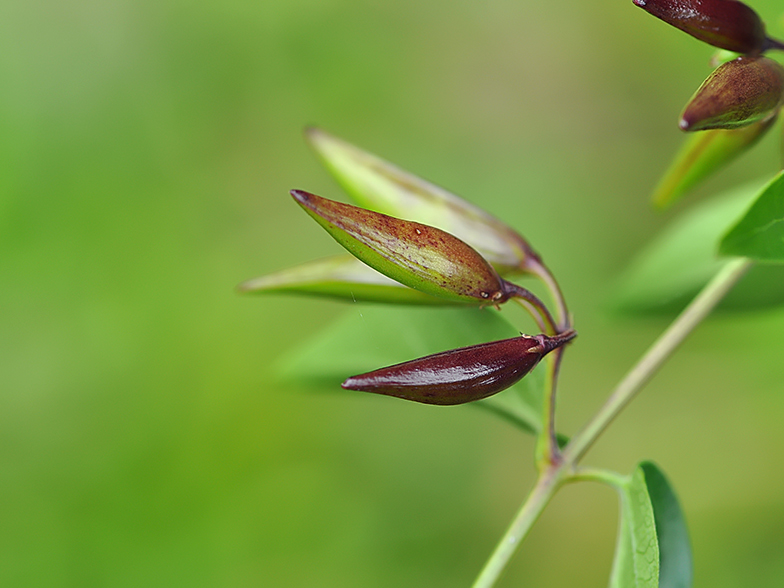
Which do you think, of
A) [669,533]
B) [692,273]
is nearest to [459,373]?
[669,533]

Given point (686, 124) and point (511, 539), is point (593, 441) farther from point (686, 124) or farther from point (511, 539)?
point (686, 124)

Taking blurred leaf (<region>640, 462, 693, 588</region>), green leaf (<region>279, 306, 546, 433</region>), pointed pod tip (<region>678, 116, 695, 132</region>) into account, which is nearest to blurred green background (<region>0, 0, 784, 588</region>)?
green leaf (<region>279, 306, 546, 433</region>)

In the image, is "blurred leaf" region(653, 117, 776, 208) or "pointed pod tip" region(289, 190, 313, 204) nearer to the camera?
"pointed pod tip" region(289, 190, 313, 204)

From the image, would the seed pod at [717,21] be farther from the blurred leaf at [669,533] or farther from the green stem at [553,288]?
the blurred leaf at [669,533]

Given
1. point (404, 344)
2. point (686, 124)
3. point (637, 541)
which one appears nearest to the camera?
point (686, 124)

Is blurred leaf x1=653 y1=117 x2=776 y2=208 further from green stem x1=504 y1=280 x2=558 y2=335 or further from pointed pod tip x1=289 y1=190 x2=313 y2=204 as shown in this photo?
pointed pod tip x1=289 y1=190 x2=313 y2=204

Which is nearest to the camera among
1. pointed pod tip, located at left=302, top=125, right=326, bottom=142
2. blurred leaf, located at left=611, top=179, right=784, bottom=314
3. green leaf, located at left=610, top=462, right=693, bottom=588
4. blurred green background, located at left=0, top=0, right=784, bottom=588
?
green leaf, located at left=610, top=462, right=693, bottom=588
